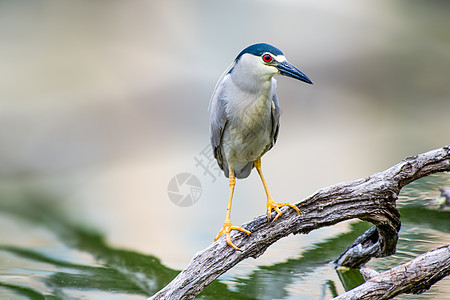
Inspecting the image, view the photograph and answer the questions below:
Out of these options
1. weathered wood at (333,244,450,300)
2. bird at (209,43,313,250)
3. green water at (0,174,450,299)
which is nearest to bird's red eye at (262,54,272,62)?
bird at (209,43,313,250)

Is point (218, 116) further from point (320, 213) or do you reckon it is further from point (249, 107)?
point (320, 213)

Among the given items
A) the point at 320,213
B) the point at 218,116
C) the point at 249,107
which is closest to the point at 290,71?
the point at 249,107

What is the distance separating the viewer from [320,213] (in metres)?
2.37

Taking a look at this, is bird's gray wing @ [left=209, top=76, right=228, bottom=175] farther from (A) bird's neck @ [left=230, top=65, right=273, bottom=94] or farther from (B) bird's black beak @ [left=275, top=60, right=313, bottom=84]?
(B) bird's black beak @ [left=275, top=60, right=313, bottom=84]

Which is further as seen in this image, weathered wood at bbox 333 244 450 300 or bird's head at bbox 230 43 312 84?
bird's head at bbox 230 43 312 84

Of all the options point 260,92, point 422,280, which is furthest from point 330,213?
point 260,92

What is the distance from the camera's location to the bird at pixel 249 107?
245 cm

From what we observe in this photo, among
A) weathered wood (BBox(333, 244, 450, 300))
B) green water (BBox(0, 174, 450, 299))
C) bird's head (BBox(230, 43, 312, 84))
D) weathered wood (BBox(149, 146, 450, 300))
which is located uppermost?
bird's head (BBox(230, 43, 312, 84))

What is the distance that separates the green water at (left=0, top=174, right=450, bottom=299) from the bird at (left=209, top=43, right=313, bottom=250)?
28.8 inches

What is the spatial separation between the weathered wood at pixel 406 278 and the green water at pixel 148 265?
26.7 inches

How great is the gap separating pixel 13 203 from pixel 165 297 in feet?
8.79

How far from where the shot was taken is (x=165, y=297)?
2312 millimetres

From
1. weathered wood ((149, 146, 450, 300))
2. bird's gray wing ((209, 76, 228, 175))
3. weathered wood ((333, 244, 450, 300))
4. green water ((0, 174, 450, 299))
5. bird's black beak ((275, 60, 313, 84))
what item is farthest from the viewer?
green water ((0, 174, 450, 299))

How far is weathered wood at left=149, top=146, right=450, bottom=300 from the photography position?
2.31 m
